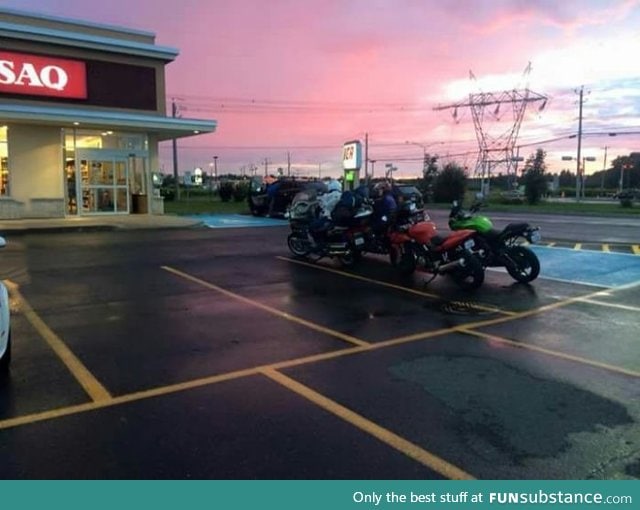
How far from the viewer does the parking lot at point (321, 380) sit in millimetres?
3688

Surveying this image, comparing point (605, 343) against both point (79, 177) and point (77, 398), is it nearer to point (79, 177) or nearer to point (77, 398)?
point (77, 398)

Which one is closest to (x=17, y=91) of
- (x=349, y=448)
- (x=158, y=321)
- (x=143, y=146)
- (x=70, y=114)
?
(x=70, y=114)

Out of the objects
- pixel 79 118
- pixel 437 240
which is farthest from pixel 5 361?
pixel 79 118

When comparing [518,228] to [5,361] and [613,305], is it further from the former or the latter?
[5,361]

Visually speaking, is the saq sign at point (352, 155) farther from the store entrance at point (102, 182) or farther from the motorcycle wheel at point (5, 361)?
the motorcycle wheel at point (5, 361)

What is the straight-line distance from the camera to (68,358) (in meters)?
5.77

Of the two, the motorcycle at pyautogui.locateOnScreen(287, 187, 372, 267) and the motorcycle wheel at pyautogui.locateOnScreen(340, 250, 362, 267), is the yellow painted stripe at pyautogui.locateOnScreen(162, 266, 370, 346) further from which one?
the motorcycle wheel at pyautogui.locateOnScreen(340, 250, 362, 267)

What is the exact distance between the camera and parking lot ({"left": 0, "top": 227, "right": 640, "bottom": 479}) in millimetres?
3688

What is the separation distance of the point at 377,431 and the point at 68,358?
3321 mm

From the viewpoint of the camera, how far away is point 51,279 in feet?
33.9

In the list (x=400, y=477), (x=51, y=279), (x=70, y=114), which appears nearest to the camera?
(x=400, y=477)

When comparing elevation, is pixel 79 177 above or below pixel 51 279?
above

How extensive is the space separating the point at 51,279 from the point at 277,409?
24.1 ft

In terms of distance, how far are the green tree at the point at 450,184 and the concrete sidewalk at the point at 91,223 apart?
29883mm
